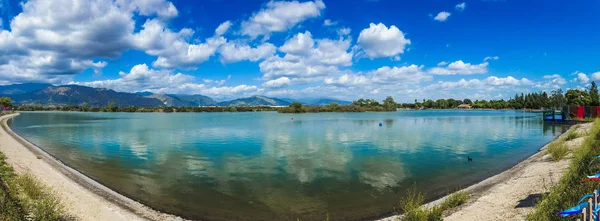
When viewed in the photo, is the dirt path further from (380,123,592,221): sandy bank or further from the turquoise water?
the turquoise water

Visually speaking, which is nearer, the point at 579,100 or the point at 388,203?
the point at 388,203

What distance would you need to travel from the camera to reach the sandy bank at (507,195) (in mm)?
10773

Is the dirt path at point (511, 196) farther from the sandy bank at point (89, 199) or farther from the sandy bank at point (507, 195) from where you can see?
the sandy bank at point (89, 199)

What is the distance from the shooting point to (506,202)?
39.7ft

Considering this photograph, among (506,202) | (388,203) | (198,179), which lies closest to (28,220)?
(198,179)

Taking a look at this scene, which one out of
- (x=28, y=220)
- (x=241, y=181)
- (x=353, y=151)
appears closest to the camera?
(x=28, y=220)

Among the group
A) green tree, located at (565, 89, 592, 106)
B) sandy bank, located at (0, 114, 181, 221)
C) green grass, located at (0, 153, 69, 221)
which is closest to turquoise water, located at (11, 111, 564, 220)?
sandy bank, located at (0, 114, 181, 221)

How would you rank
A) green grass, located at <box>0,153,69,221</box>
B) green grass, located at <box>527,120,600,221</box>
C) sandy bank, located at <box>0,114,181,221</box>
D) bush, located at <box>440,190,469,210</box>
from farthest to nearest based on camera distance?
bush, located at <box>440,190,469,210</box>, sandy bank, located at <box>0,114,181,221</box>, green grass, located at <box>0,153,69,221</box>, green grass, located at <box>527,120,600,221</box>

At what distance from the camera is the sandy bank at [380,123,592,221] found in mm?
10773

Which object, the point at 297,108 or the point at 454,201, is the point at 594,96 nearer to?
the point at 297,108

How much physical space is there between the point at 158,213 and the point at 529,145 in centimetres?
3736

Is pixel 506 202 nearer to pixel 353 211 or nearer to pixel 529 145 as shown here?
pixel 353 211

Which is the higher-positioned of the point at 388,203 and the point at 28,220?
the point at 28,220

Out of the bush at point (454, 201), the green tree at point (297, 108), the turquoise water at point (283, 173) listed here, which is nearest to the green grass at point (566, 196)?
the bush at point (454, 201)
